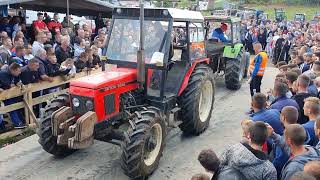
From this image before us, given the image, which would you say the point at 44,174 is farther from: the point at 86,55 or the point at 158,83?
the point at 86,55

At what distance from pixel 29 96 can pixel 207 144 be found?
3450 mm

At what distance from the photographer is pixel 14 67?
22.8 feet

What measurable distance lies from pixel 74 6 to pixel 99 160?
348 inches

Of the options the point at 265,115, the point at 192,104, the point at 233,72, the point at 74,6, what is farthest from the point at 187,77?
the point at 74,6

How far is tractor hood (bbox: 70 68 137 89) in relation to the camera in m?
5.34

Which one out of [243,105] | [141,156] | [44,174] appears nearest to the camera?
[141,156]

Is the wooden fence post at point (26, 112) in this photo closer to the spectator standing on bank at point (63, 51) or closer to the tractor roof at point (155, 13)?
the spectator standing on bank at point (63, 51)

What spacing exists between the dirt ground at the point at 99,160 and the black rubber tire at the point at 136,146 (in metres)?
0.36

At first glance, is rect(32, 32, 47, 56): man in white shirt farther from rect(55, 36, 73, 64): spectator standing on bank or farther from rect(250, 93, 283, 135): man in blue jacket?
rect(250, 93, 283, 135): man in blue jacket

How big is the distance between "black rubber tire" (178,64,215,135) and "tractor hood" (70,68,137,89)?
1.08 m

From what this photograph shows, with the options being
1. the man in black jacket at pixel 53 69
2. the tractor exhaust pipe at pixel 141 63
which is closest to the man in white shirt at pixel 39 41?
the man in black jacket at pixel 53 69

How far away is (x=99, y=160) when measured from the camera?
19.7 feet

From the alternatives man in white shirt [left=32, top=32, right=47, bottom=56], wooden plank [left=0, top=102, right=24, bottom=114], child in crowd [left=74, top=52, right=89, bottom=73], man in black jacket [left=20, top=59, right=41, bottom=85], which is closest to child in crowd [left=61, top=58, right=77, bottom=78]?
child in crowd [left=74, top=52, right=89, bottom=73]

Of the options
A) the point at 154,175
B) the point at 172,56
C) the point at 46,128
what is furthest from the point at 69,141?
the point at 172,56
